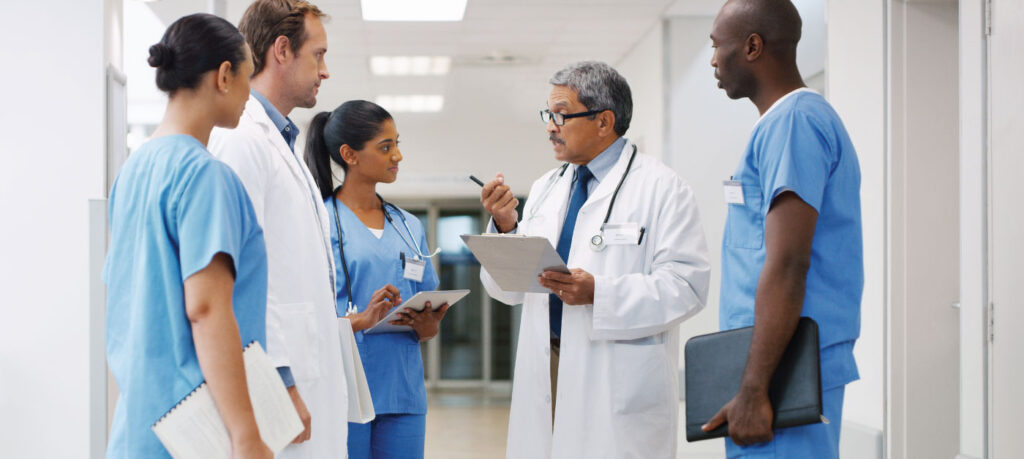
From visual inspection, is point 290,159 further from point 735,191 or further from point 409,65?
point 409,65

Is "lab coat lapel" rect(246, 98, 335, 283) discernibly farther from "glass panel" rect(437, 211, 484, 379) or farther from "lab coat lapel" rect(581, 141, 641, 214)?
"glass panel" rect(437, 211, 484, 379)

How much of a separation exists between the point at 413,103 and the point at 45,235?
21.4 feet

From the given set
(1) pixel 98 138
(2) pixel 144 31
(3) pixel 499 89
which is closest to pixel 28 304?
(1) pixel 98 138

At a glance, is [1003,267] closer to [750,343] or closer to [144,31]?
[750,343]

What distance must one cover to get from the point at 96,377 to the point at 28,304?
39 centimetres

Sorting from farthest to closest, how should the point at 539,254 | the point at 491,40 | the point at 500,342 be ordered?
1. the point at 500,342
2. the point at 491,40
3. the point at 539,254

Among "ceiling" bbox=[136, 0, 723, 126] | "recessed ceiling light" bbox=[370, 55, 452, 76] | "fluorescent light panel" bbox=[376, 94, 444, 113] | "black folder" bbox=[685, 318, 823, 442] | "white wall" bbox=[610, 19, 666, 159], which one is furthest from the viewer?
"fluorescent light panel" bbox=[376, 94, 444, 113]

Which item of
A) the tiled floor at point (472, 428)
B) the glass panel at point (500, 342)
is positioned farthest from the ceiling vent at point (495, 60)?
the glass panel at point (500, 342)

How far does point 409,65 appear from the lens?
7906 mm

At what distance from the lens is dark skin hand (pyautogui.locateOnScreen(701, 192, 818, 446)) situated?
163 cm

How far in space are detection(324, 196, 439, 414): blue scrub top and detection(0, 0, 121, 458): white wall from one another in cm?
116

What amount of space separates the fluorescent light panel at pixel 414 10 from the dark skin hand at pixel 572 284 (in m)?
4.00

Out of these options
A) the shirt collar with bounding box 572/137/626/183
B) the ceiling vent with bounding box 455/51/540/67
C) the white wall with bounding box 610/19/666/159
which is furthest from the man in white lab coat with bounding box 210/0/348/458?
the ceiling vent with bounding box 455/51/540/67

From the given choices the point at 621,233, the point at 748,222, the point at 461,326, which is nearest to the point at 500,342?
the point at 461,326
